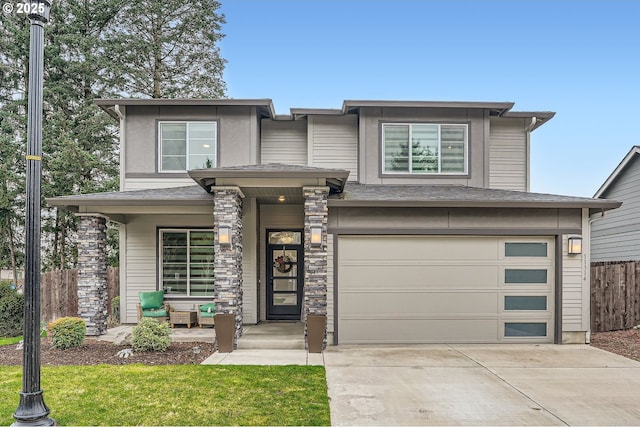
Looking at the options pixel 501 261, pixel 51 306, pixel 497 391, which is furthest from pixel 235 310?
pixel 51 306

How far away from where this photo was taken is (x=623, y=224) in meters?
13.2

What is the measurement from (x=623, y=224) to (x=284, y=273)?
1097cm

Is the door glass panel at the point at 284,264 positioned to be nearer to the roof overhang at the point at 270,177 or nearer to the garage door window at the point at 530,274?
the roof overhang at the point at 270,177

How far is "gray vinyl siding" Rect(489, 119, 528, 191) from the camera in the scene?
1077 cm

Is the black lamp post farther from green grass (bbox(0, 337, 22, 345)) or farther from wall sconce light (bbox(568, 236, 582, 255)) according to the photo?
wall sconce light (bbox(568, 236, 582, 255))

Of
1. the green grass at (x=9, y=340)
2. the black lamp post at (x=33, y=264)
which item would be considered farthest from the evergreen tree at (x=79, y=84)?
the black lamp post at (x=33, y=264)

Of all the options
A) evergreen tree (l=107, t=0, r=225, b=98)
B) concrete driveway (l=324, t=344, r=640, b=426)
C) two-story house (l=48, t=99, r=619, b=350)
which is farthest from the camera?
evergreen tree (l=107, t=0, r=225, b=98)

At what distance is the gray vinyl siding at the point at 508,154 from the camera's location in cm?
1077

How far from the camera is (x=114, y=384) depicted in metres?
5.52

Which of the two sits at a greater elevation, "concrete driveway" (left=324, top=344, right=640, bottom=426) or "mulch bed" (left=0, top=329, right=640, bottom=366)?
"concrete driveway" (left=324, top=344, right=640, bottom=426)

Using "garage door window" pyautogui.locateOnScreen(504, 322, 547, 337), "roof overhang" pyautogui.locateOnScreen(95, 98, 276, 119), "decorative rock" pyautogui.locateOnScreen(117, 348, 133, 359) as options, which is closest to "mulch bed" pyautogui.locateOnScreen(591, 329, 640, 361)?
"garage door window" pyautogui.locateOnScreen(504, 322, 547, 337)

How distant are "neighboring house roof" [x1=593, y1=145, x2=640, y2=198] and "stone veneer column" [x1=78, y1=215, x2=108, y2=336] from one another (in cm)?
1485

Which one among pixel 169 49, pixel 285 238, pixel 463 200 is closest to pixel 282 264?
pixel 285 238

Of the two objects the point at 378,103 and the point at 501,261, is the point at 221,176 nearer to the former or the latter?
the point at 378,103
